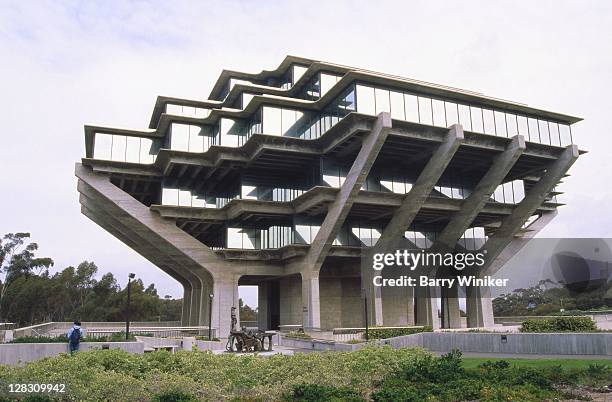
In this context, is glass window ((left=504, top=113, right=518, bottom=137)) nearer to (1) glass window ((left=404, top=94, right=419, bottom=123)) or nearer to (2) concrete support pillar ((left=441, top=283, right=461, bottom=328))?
(1) glass window ((left=404, top=94, right=419, bottom=123))

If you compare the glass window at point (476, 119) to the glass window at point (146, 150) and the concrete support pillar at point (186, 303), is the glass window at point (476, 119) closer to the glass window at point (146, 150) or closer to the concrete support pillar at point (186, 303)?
the glass window at point (146, 150)

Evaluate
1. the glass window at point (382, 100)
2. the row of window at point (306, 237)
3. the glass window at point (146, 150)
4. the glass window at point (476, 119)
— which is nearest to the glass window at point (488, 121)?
the glass window at point (476, 119)

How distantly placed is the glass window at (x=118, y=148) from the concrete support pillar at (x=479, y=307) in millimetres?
35766

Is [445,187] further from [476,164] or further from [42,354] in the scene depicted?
[42,354]

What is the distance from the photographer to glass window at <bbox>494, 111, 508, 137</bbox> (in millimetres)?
43594

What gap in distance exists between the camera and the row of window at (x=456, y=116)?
129 feet

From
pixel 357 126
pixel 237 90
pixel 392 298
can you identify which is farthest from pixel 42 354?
pixel 392 298

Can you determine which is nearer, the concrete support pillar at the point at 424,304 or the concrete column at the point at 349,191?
the concrete column at the point at 349,191

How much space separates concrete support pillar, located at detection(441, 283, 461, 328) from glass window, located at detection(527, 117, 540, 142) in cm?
1700

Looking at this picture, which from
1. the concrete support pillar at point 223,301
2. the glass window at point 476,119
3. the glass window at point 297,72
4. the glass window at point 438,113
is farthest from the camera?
the glass window at point 297,72

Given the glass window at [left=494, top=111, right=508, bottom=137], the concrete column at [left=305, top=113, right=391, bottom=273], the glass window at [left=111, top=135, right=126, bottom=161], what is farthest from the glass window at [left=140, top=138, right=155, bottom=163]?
the glass window at [left=494, top=111, right=508, bottom=137]

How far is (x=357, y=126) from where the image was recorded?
37.8 meters

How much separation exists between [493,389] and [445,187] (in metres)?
35.7

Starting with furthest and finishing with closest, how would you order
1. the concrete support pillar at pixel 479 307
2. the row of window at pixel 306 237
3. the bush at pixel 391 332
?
the concrete support pillar at pixel 479 307, the row of window at pixel 306 237, the bush at pixel 391 332
